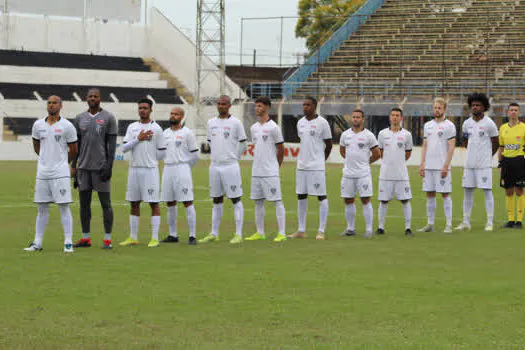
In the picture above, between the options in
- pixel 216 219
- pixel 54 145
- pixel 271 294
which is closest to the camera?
pixel 271 294

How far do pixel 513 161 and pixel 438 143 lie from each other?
54.5 inches

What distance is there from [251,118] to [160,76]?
12.5 m

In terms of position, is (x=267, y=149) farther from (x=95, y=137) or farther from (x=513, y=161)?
(x=513, y=161)

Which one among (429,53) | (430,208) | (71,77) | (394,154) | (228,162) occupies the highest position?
(429,53)

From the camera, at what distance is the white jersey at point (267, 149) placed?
14.0m

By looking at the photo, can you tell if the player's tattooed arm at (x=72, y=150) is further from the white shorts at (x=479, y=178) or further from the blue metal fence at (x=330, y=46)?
the blue metal fence at (x=330, y=46)

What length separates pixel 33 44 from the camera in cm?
6250

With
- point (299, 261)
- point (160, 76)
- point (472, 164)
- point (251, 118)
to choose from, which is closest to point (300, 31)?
point (160, 76)

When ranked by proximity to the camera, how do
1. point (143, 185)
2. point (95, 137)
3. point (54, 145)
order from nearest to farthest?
point (54, 145) → point (95, 137) → point (143, 185)

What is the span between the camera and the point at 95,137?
12586mm

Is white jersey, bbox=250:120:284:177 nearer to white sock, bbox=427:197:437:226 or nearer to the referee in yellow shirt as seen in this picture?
white sock, bbox=427:197:437:226

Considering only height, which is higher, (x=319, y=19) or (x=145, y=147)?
(x=319, y=19)

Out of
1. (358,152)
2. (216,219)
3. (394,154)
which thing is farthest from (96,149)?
(394,154)

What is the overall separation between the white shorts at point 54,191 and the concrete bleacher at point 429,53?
36599 millimetres
